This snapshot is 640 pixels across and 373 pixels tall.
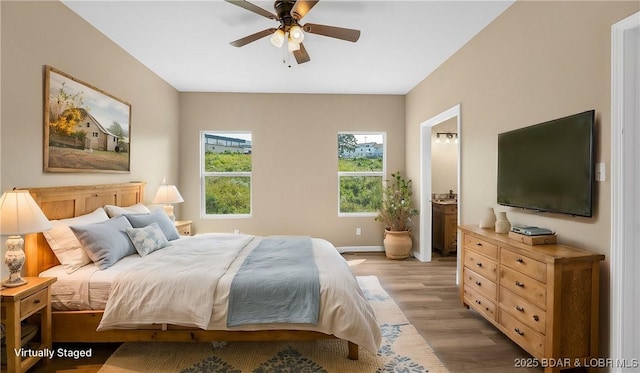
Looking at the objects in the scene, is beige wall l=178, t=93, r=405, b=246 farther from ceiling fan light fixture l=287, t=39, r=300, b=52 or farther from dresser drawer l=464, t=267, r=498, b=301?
ceiling fan light fixture l=287, t=39, r=300, b=52

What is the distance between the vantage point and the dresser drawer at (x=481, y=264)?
8.26 feet

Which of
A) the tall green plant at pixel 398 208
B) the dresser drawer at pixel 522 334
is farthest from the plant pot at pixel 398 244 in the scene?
the dresser drawer at pixel 522 334

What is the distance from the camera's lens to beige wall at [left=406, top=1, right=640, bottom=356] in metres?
1.92

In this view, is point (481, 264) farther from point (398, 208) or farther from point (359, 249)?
point (359, 249)

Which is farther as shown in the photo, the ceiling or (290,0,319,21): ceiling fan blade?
the ceiling

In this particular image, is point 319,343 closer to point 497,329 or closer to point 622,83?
point 497,329

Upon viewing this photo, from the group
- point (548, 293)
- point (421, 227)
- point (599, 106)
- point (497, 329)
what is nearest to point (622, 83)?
point (599, 106)

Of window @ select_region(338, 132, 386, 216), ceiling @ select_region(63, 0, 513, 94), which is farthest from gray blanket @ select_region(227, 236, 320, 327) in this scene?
window @ select_region(338, 132, 386, 216)

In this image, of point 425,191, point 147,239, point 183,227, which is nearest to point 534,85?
point 425,191

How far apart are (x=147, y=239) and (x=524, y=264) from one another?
3036mm

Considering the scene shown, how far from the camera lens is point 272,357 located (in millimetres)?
2244

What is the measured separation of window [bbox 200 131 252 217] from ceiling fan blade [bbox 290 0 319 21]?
124 inches

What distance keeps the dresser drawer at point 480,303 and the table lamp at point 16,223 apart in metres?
3.34

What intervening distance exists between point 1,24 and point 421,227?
5025mm
